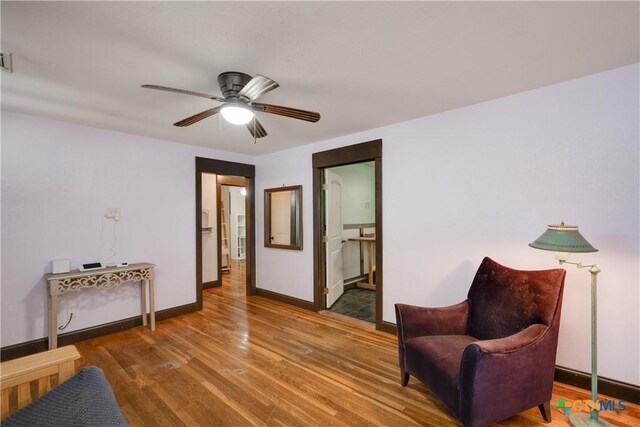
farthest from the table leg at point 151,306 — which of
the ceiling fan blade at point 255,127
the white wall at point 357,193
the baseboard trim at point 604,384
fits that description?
the baseboard trim at point 604,384

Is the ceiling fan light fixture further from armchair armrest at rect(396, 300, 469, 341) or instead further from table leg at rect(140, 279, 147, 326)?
table leg at rect(140, 279, 147, 326)

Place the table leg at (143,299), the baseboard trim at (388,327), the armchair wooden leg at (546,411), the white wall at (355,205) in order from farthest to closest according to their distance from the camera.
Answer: the white wall at (355,205), the table leg at (143,299), the baseboard trim at (388,327), the armchair wooden leg at (546,411)

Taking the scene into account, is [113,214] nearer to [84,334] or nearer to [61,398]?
[84,334]

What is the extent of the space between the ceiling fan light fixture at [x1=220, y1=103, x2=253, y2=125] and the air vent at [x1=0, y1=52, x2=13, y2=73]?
1.32 metres

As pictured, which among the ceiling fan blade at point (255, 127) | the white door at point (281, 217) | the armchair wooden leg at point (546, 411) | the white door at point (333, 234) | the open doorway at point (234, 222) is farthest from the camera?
the open doorway at point (234, 222)

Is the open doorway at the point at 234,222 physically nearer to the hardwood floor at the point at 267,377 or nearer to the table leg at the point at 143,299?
the table leg at the point at 143,299

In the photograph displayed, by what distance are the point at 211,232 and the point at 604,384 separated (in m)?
5.51

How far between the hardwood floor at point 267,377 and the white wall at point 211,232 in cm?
172

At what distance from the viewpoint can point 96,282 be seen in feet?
9.90

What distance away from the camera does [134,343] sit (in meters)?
3.05

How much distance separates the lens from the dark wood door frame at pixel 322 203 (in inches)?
131

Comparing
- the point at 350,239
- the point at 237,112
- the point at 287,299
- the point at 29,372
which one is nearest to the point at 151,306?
the point at 287,299

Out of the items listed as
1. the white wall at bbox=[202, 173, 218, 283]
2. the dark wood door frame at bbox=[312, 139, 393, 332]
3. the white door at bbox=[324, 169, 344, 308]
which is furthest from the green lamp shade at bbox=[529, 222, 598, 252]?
the white wall at bbox=[202, 173, 218, 283]

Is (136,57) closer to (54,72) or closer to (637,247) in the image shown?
(54,72)
